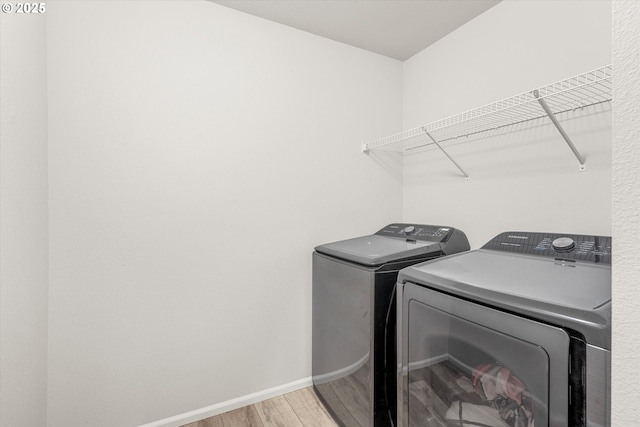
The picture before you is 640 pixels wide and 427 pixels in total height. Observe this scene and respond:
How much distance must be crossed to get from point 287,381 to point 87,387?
1.08 metres

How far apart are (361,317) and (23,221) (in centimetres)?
147

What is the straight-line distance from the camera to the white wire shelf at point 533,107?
1089mm

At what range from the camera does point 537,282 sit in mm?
884

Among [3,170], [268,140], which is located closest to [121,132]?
[3,170]

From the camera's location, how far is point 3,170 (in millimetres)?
958

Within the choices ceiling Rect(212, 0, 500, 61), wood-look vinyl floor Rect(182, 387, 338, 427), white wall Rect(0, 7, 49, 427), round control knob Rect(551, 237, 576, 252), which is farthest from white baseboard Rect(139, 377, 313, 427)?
ceiling Rect(212, 0, 500, 61)

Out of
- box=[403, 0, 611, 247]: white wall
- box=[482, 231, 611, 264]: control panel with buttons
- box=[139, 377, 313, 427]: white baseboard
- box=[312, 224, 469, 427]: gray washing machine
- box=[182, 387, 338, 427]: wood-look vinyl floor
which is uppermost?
box=[403, 0, 611, 247]: white wall

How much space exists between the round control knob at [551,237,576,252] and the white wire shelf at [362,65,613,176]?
0.38 meters

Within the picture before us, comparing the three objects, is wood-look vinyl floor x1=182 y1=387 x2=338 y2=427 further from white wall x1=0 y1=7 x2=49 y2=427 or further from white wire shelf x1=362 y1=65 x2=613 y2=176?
white wire shelf x1=362 y1=65 x2=613 y2=176

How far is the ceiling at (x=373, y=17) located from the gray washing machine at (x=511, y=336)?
1.41 meters

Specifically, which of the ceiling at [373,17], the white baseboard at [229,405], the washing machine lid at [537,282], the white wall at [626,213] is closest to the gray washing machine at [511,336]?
the washing machine lid at [537,282]

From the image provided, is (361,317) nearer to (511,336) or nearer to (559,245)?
(511,336)

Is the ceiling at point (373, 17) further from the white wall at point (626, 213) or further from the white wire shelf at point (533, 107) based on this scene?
the white wall at point (626, 213)

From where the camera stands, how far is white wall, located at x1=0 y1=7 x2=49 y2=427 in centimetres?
96
